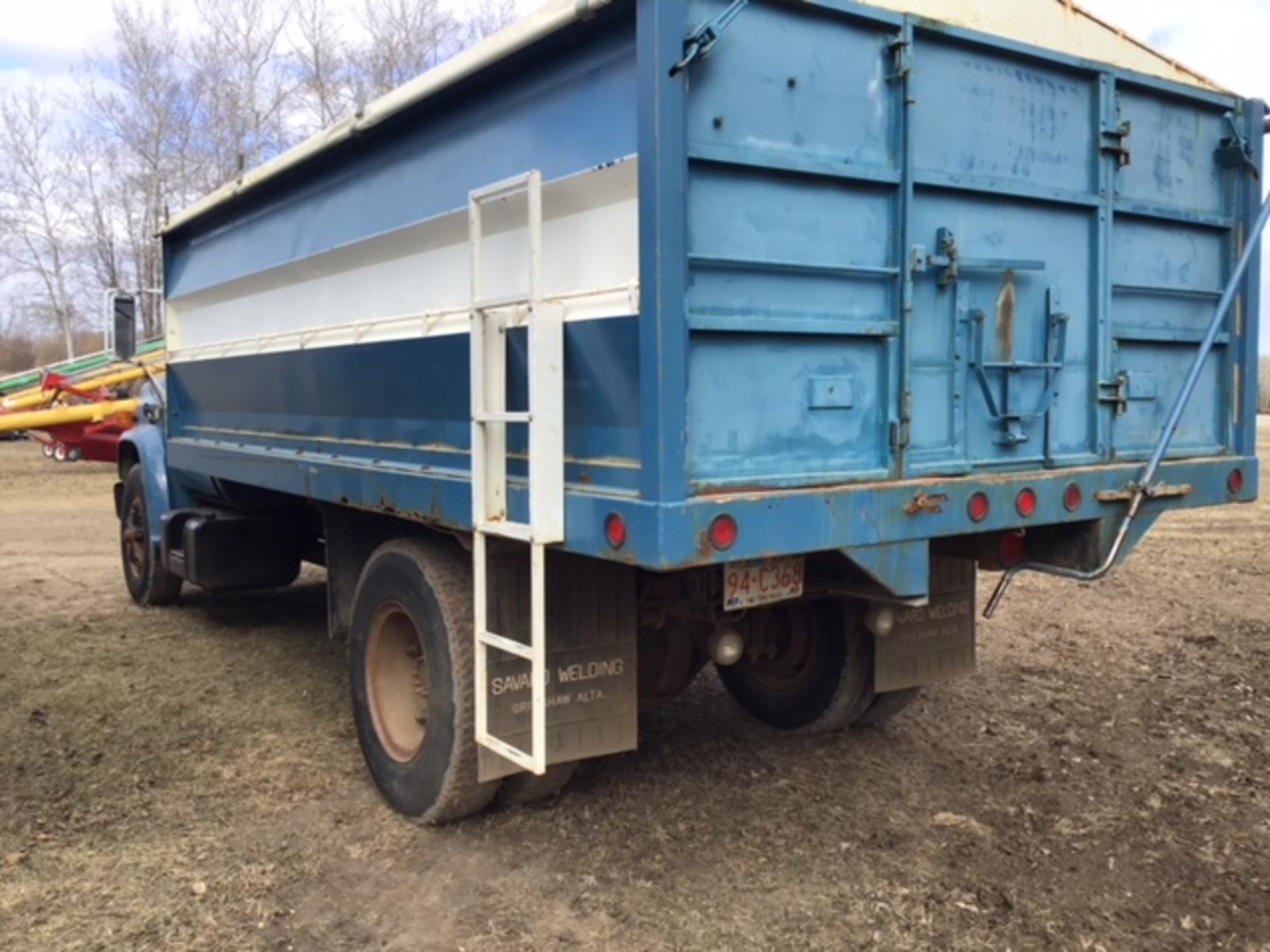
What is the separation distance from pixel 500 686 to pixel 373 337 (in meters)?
1.56

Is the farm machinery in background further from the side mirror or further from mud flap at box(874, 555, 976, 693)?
mud flap at box(874, 555, 976, 693)

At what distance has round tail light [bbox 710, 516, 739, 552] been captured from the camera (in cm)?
296

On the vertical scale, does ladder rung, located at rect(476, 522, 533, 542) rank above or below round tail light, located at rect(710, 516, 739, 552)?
below

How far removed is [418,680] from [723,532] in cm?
185

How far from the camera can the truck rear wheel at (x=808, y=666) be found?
15.5ft

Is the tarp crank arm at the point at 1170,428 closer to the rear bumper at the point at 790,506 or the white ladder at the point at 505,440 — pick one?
the rear bumper at the point at 790,506

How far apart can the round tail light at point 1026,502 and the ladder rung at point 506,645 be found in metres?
1.56

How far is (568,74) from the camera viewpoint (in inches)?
130

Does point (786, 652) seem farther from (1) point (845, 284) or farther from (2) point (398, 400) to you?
(1) point (845, 284)

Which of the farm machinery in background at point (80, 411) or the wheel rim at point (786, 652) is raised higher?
the farm machinery in background at point (80, 411)

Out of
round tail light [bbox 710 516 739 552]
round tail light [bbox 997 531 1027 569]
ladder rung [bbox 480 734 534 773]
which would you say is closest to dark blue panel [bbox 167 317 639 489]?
round tail light [bbox 710 516 739 552]

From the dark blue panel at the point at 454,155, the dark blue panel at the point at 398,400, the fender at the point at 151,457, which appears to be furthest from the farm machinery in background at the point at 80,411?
the dark blue panel at the point at 454,155

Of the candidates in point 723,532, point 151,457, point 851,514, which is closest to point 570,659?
point 723,532

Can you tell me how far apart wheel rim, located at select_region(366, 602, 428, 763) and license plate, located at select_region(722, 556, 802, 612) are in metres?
1.43
